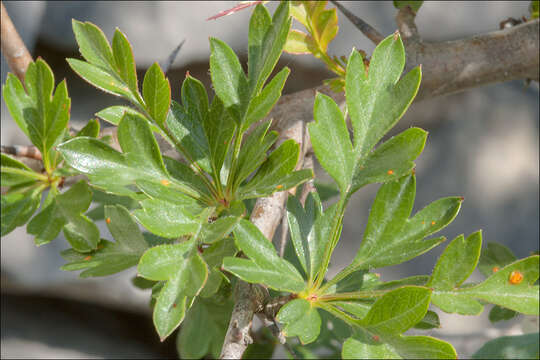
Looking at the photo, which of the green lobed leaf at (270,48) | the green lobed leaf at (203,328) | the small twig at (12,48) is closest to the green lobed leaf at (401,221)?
the green lobed leaf at (270,48)

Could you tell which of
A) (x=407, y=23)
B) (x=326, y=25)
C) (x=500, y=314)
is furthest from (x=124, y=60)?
(x=500, y=314)

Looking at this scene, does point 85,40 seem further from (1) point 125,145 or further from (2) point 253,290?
(2) point 253,290

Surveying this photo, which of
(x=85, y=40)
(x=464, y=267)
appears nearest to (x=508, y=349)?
(x=464, y=267)

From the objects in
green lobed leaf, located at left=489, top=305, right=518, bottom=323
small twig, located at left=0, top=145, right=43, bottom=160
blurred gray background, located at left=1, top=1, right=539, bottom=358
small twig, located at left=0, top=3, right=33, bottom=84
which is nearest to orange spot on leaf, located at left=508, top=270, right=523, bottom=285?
green lobed leaf, located at left=489, top=305, right=518, bottom=323

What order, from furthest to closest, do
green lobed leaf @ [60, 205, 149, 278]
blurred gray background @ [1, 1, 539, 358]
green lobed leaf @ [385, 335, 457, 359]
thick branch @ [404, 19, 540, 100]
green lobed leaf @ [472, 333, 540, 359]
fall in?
blurred gray background @ [1, 1, 539, 358] < thick branch @ [404, 19, 540, 100] < green lobed leaf @ [472, 333, 540, 359] < green lobed leaf @ [60, 205, 149, 278] < green lobed leaf @ [385, 335, 457, 359]

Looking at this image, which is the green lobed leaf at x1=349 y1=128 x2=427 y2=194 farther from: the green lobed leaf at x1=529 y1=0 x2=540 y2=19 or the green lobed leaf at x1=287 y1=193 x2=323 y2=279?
the green lobed leaf at x1=529 y1=0 x2=540 y2=19

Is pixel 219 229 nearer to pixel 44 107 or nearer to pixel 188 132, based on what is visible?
pixel 188 132
